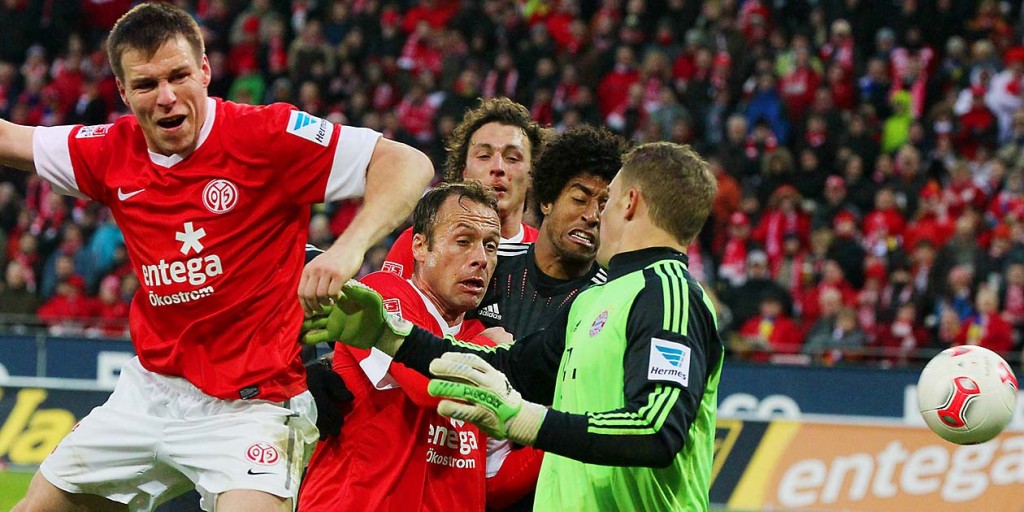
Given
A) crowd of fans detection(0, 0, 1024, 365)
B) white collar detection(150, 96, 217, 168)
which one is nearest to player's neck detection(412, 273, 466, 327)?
white collar detection(150, 96, 217, 168)

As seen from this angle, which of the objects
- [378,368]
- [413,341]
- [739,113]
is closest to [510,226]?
[378,368]

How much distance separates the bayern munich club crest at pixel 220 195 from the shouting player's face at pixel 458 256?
879 millimetres

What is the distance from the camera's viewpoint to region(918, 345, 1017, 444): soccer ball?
5453mm

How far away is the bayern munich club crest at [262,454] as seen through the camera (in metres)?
4.55

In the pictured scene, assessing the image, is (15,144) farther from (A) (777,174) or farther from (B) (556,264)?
(A) (777,174)

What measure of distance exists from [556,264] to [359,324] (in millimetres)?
1476

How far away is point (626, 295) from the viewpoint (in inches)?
162

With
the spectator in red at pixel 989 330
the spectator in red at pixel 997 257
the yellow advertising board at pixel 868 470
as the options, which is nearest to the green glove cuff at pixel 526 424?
the yellow advertising board at pixel 868 470

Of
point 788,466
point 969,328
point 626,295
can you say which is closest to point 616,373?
point 626,295

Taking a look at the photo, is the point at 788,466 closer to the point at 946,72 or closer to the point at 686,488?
the point at 686,488

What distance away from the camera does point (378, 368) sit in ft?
16.4

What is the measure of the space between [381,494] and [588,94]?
44.4 feet

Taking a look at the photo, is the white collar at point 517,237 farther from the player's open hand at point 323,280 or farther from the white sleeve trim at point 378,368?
the player's open hand at point 323,280

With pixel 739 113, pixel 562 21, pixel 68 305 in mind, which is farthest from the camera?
pixel 562 21
